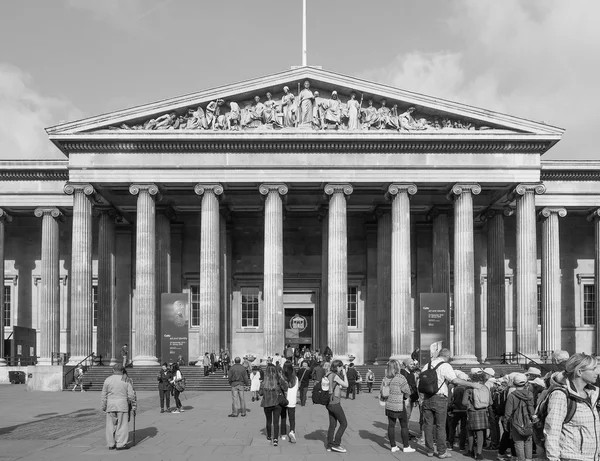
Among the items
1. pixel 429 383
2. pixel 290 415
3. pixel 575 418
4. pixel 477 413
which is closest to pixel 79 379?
pixel 290 415

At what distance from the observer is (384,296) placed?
48281 mm

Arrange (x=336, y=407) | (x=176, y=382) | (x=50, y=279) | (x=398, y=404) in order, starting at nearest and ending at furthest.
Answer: (x=398, y=404) < (x=336, y=407) < (x=176, y=382) < (x=50, y=279)

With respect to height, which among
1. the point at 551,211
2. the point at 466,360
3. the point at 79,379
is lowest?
the point at 79,379

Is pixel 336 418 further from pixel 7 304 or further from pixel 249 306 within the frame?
pixel 7 304

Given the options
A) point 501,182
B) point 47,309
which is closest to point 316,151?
point 501,182

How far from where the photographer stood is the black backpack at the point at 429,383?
56.7ft

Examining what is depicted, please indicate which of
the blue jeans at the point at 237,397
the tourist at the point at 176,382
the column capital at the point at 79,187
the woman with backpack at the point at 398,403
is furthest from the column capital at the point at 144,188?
the woman with backpack at the point at 398,403

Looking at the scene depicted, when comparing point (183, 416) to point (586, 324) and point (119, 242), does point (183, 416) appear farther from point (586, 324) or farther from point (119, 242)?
point (586, 324)

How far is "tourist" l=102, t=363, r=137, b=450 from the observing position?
18.4m

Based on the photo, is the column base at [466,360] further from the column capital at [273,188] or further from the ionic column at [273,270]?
the column capital at [273,188]

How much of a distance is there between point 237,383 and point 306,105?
69.6 ft

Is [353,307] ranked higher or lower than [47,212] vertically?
lower

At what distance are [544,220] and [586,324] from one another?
7.88 metres

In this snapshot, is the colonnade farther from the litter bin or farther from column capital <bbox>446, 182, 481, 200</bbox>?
the litter bin
